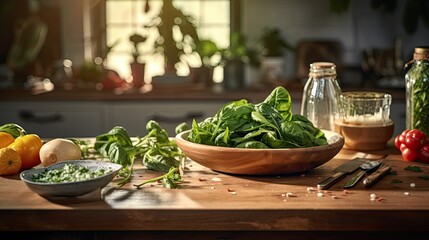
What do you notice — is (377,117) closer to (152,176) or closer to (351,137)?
(351,137)

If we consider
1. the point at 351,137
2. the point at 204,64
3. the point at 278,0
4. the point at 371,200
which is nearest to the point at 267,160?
the point at 371,200

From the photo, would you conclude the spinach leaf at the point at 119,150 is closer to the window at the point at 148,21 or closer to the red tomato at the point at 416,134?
the red tomato at the point at 416,134

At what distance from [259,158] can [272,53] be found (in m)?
2.52

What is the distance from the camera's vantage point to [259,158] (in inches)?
64.4

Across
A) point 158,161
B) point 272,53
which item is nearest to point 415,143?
point 158,161

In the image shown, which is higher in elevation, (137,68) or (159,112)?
(137,68)

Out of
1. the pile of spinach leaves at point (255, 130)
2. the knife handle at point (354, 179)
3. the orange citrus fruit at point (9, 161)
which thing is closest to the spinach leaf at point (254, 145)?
the pile of spinach leaves at point (255, 130)

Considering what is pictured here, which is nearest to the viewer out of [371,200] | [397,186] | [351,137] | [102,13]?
[371,200]

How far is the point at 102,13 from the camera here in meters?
4.29

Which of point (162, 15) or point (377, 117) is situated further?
point (162, 15)

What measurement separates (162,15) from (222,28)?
1.67ft

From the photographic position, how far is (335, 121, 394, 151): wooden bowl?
2.03m

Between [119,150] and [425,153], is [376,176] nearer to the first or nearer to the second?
[425,153]

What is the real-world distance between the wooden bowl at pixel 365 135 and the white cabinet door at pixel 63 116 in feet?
6.22
